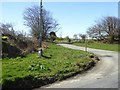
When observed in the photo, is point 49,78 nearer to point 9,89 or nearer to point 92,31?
point 9,89

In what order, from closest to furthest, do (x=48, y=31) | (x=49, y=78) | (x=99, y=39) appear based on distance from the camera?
1. (x=49, y=78)
2. (x=48, y=31)
3. (x=99, y=39)

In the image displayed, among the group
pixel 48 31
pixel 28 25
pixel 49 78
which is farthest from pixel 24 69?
pixel 48 31

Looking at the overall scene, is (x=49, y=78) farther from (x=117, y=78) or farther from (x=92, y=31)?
(x=92, y=31)

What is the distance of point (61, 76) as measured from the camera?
14.0 meters

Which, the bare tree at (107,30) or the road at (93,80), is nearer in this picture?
the road at (93,80)

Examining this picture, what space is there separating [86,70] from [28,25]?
47072 millimetres

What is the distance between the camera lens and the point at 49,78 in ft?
43.3

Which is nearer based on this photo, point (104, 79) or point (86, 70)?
point (104, 79)

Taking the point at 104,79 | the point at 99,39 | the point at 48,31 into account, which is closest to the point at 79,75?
the point at 104,79

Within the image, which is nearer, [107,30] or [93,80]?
[93,80]

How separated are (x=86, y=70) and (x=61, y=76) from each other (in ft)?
11.1

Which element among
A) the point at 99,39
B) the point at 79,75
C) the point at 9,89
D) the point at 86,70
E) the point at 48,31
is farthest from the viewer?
the point at 99,39

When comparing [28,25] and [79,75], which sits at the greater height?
[28,25]

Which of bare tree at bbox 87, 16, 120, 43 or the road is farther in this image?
bare tree at bbox 87, 16, 120, 43
